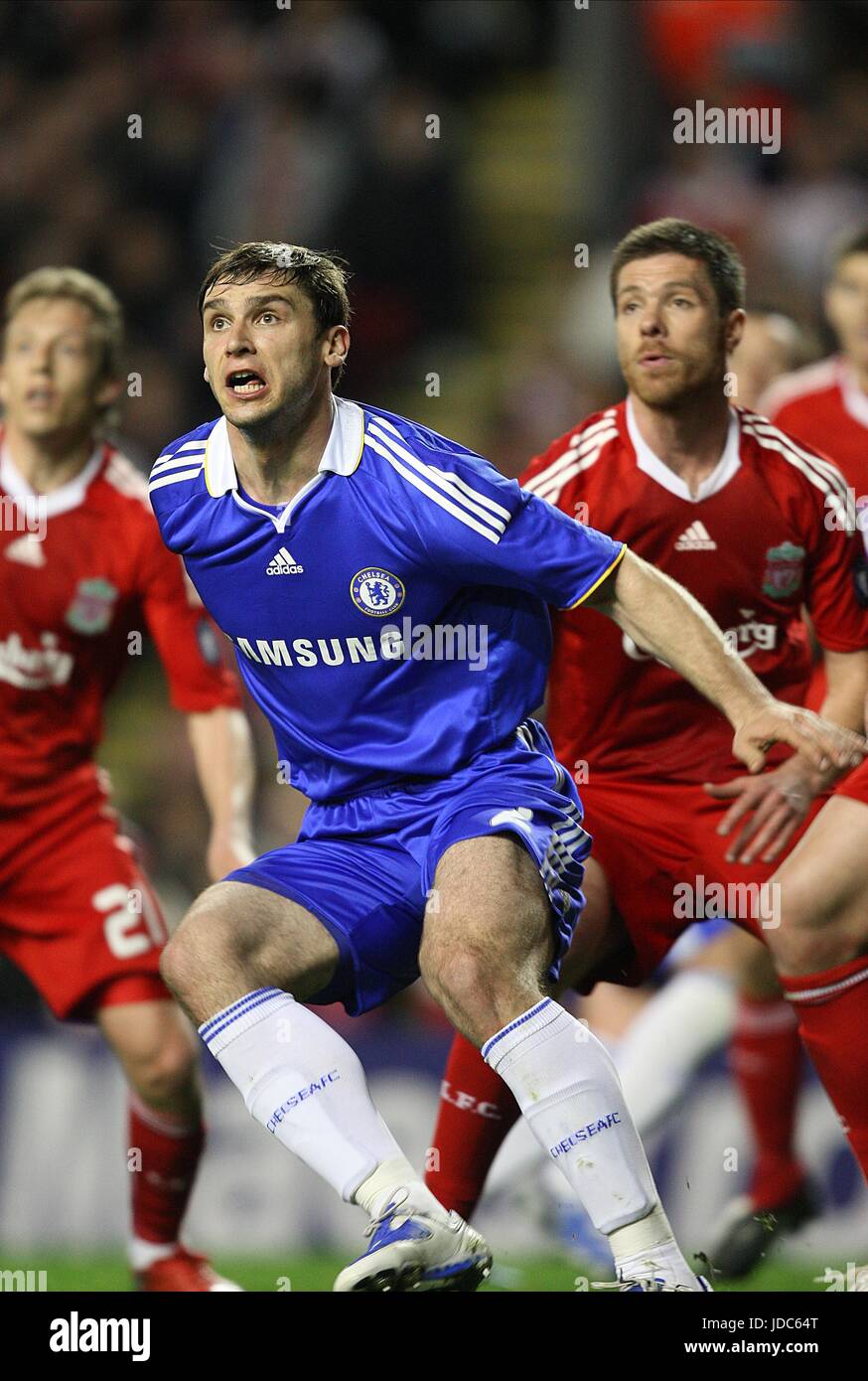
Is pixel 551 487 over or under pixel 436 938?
over

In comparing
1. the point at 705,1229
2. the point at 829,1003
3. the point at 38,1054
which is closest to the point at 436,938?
the point at 829,1003

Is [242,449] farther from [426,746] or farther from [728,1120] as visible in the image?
[728,1120]

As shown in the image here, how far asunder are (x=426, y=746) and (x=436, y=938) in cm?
42

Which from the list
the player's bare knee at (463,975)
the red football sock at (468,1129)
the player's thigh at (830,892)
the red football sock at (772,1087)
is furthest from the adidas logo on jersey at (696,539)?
the red football sock at (772,1087)

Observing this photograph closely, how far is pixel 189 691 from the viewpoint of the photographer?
173 inches

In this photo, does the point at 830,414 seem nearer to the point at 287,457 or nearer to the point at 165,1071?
the point at 287,457

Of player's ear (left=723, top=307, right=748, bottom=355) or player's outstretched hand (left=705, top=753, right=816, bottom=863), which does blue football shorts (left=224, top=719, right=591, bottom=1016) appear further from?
player's ear (left=723, top=307, right=748, bottom=355)

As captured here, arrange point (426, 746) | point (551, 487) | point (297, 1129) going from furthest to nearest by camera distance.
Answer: point (551, 487) → point (426, 746) → point (297, 1129)

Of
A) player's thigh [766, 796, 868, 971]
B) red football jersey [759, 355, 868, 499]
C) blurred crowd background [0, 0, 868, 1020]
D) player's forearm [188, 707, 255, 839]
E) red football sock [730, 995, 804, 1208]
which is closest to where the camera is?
player's thigh [766, 796, 868, 971]

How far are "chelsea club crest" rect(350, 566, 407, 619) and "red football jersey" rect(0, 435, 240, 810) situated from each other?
3.57 ft

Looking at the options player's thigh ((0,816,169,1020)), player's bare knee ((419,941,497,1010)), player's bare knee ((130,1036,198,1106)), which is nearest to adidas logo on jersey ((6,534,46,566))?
player's thigh ((0,816,169,1020))

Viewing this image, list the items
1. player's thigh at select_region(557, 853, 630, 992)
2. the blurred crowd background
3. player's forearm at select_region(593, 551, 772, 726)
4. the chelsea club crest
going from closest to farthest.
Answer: player's forearm at select_region(593, 551, 772, 726)
the chelsea club crest
player's thigh at select_region(557, 853, 630, 992)
the blurred crowd background

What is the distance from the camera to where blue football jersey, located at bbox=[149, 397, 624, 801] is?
10.8 ft

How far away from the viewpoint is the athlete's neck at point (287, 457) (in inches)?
134
